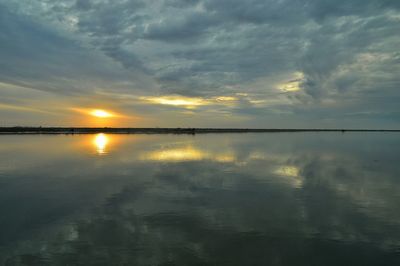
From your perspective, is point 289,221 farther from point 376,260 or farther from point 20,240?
point 20,240

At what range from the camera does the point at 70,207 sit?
1927 cm

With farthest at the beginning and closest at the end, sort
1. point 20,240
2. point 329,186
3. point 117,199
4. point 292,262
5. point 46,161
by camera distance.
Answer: point 46,161, point 329,186, point 117,199, point 20,240, point 292,262

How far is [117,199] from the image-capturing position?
70.6ft

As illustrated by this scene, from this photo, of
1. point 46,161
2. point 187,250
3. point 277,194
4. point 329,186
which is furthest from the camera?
point 46,161

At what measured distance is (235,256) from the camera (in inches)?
484

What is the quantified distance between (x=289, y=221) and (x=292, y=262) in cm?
508

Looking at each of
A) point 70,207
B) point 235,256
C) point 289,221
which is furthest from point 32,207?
point 289,221

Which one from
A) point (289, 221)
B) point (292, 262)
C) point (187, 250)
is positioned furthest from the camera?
point (289, 221)

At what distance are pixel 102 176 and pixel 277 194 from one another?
1602 centimetres

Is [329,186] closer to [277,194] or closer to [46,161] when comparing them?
[277,194]

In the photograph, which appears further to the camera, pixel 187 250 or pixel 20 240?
pixel 20 240

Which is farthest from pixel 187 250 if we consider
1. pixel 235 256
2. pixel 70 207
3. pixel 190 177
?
pixel 190 177

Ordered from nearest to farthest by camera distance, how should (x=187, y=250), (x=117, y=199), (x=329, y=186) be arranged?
(x=187, y=250) → (x=117, y=199) → (x=329, y=186)

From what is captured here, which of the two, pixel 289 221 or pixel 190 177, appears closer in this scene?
pixel 289 221
